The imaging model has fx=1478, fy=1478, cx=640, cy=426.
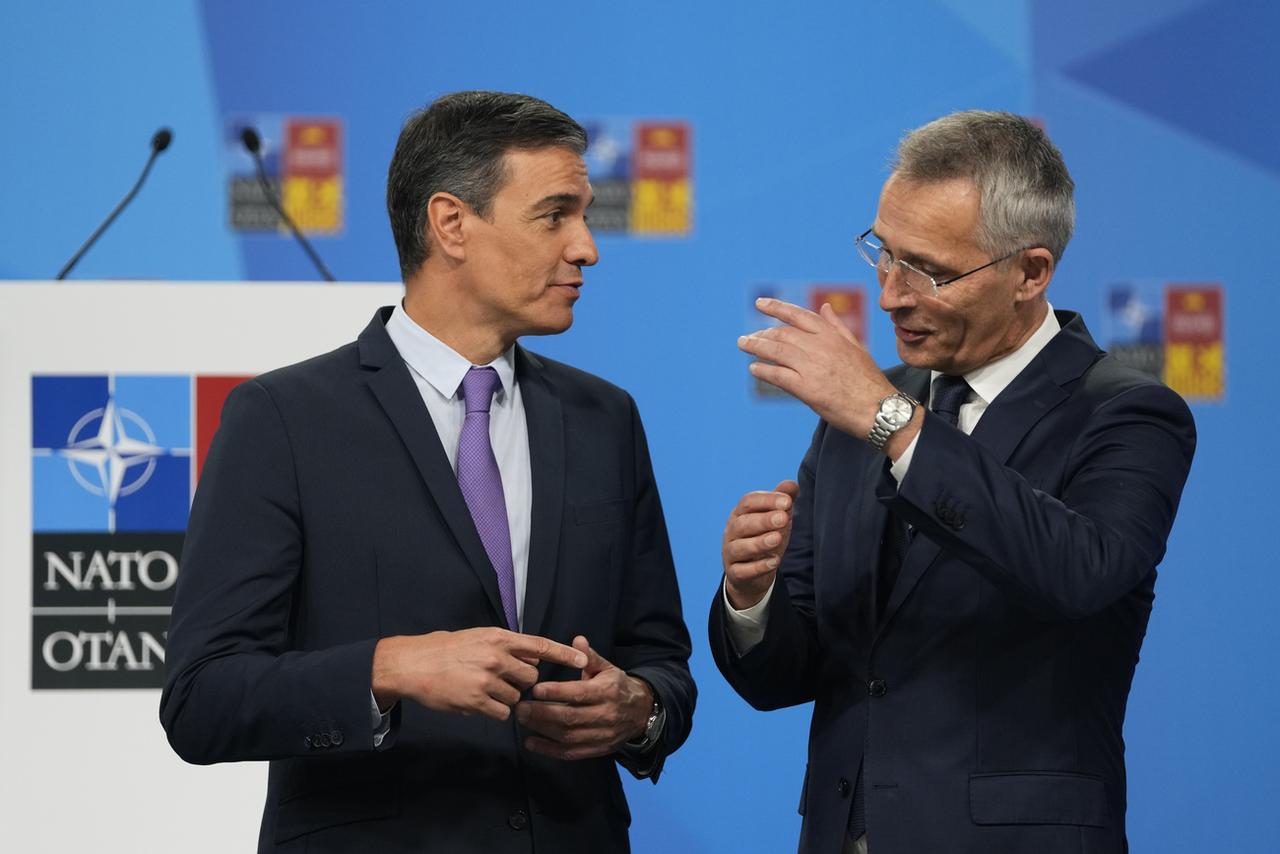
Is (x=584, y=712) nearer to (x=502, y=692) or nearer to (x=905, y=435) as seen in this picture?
(x=502, y=692)

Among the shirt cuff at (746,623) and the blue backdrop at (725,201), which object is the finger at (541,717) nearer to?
the shirt cuff at (746,623)

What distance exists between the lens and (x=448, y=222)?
6.30 feet

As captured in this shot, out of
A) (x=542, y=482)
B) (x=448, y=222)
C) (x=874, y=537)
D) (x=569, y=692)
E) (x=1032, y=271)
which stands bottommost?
(x=569, y=692)

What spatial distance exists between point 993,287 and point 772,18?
8.93 ft

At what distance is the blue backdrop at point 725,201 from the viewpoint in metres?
4.28

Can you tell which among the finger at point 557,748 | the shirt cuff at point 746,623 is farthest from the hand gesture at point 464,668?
the shirt cuff at point 746,623

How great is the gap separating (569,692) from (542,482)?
0.96 feet

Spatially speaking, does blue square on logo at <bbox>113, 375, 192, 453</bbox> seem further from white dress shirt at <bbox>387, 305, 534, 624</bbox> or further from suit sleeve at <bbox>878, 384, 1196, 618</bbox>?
suit sleeve at <bbox>878, 384, 1196, 618</bbox>

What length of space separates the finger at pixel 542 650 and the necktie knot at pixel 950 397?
59 cm

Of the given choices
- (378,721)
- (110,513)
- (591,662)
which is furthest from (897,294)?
(110,513)

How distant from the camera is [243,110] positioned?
14.1 ft

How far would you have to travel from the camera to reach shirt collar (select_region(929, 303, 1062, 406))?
73.9 inches

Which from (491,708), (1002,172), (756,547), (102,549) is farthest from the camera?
(102,549)

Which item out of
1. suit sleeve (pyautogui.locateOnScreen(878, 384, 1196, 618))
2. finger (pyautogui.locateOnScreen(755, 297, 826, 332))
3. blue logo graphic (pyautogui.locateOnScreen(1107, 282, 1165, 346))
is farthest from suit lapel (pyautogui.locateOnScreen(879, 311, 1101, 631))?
blue logo graphic (pyautogui.locateOnScreen(1107, 282, 1165, 346))
